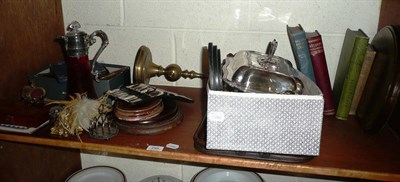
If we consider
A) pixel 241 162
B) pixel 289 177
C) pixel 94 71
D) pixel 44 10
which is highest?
pixel 44 10

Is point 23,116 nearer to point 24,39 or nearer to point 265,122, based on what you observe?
point 24,39

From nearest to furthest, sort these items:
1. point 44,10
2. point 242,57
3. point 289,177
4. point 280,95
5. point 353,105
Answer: point 280,95
point 242,57
point 353,105
point 44,10
point 289,177

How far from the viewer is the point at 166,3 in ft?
3.16

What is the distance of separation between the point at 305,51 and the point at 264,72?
8.2 inches

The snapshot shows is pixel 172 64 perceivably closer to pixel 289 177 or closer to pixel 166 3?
pixel 166 3

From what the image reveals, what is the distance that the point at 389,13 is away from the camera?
2.72 feet

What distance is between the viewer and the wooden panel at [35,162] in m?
0.88

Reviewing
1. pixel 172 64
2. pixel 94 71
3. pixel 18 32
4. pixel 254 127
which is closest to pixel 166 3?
pixel 172 64

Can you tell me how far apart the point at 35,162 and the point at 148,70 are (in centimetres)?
43

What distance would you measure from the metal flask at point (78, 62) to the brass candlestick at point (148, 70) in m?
0.10

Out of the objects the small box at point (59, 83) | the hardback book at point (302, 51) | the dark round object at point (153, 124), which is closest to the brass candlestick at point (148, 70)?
the small box at point (59, 83)

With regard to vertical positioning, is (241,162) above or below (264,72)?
below

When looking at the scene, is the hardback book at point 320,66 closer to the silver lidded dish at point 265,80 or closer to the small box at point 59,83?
the silver lidded dish at point 265,80

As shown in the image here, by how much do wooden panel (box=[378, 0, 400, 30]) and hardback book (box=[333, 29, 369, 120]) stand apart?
61 millimetres
